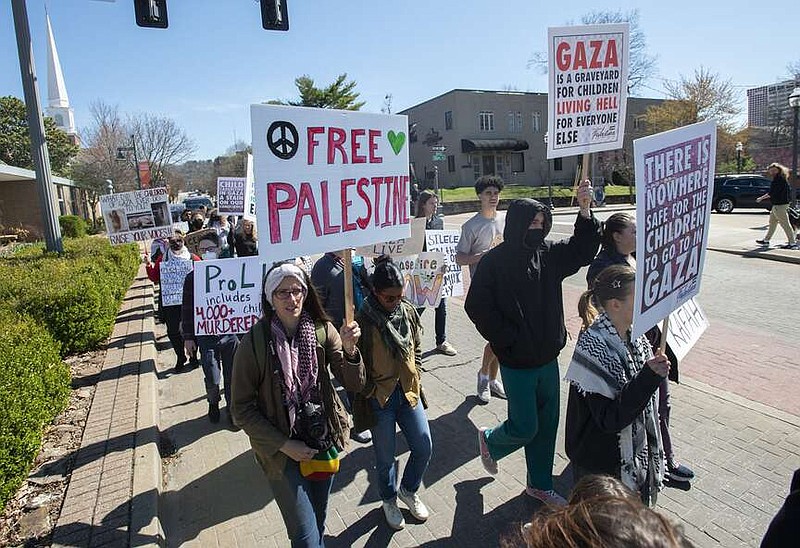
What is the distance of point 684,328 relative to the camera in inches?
126

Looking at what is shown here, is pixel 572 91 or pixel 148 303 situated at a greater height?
pixel 572 91

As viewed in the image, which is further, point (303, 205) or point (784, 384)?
point (784, 384)

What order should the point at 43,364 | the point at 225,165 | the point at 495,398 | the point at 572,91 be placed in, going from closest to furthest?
the point at 572,91 → the point at 43,364 → the point at 495,398 → the point at 225,165

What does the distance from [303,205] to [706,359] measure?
5.45 meters

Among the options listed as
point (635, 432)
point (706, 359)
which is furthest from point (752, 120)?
point (635, 432)

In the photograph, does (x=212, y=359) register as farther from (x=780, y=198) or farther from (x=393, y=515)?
(x=780, y=198)

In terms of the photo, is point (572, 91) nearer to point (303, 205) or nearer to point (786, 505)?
point (303, 205)

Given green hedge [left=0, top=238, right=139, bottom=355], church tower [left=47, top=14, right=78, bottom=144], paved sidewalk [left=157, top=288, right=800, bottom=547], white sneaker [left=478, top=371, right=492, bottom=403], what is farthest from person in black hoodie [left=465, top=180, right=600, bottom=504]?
church tower [left=47, top=14, right=78, bottom=144]

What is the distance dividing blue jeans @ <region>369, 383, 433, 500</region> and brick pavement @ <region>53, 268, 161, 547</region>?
5.05 ft

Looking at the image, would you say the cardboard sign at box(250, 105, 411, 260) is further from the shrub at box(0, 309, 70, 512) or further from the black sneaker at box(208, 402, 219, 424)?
the black sneaker at box(208, 402, 219, 424)

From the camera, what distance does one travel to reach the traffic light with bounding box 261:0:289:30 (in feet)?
27.8

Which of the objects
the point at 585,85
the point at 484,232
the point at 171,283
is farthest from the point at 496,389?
the point at 171,283

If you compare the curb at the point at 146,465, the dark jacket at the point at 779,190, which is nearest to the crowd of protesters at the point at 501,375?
the curb at the point at 146,465

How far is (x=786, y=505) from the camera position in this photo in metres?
1.30
